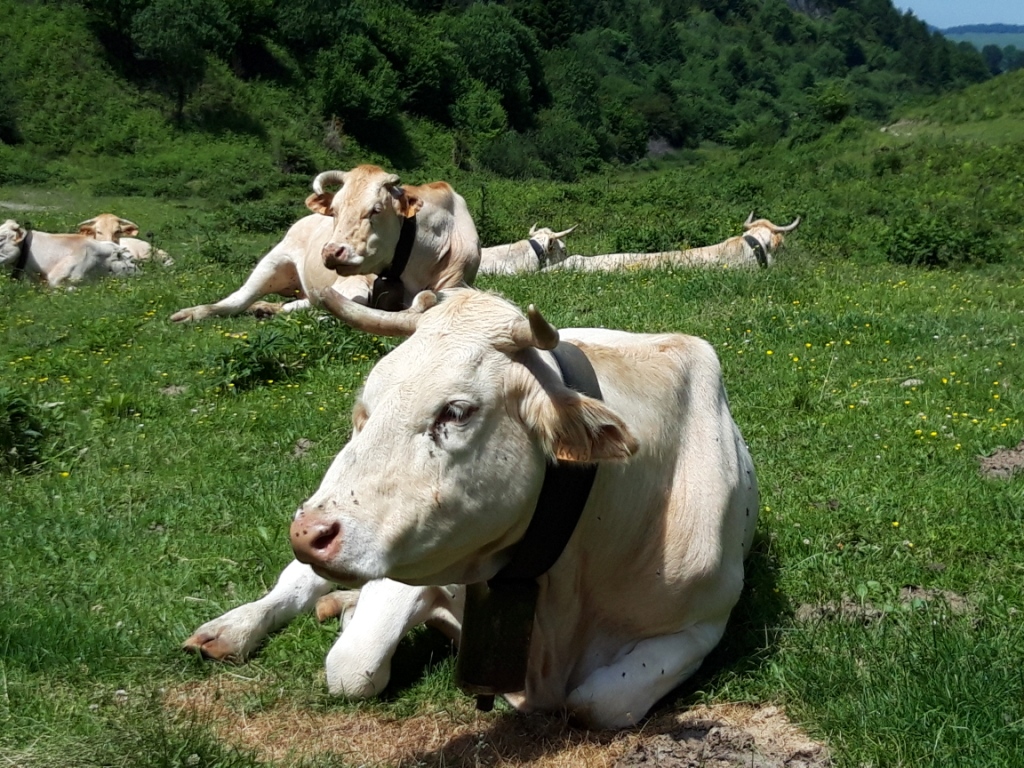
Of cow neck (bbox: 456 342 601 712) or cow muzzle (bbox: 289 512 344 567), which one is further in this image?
cow neck (bbox: 456 342 601 712)

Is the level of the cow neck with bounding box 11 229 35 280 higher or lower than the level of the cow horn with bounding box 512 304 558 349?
lower

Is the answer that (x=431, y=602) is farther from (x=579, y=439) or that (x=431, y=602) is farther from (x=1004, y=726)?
(x=1004, y=726)

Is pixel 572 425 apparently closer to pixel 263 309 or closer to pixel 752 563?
pixel 752 563

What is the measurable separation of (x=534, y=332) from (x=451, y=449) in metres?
0.40

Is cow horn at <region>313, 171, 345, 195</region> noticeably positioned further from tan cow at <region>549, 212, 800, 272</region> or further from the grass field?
tan cow at <region>549, 212, 800, 272</region>

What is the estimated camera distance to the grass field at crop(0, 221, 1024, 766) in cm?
345

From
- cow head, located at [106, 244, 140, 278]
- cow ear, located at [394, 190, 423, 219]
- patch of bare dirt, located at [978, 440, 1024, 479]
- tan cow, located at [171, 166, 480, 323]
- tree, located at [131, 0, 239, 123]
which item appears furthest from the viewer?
tree, located at [131, 0, 239, 123]

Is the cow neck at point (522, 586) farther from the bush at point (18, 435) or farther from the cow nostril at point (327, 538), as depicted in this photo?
the bush at point (18, 435)

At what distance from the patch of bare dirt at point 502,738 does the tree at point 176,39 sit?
135 ft

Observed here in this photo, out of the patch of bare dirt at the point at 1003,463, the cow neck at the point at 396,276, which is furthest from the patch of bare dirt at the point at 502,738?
the cow neck at the point at 396,276

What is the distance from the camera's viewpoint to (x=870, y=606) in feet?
14.1

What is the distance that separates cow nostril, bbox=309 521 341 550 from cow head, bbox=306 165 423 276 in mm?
7041

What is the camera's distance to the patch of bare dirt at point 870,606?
13.6 feet

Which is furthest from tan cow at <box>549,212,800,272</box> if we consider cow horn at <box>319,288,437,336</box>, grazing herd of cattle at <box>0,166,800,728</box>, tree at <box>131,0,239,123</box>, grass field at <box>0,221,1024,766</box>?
tree at <box>131,0,239,123</box>
